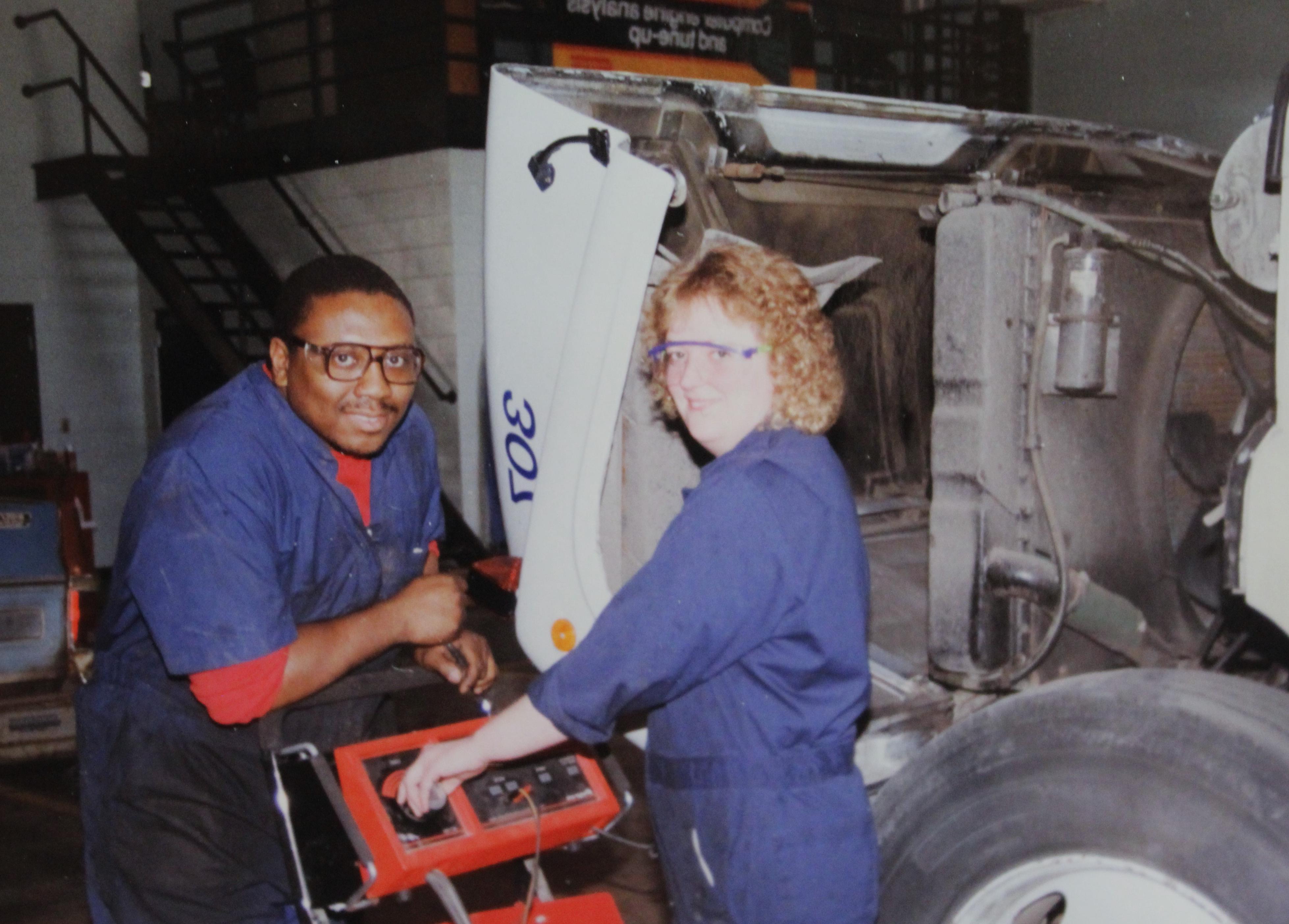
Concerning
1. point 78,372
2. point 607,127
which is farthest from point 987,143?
point 78,372

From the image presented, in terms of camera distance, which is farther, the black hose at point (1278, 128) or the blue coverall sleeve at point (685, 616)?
the black hose at point (1278, 128)

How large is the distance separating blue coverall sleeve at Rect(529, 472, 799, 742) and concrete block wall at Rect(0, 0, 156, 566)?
393 inches

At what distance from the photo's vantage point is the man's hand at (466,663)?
254 centimetres

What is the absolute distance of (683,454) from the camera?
3.09m

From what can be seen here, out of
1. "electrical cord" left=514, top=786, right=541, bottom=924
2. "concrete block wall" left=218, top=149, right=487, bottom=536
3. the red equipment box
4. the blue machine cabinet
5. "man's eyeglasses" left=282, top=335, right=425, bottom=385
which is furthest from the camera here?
"concrete block wall" left=218, top=149, right=487, bottom=536

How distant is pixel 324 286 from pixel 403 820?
105 cm

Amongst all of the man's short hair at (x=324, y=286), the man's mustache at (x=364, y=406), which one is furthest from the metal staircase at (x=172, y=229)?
the man's mustache at (x=364, y=406)

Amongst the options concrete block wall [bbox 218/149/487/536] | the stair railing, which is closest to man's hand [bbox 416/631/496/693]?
concrete block wall [bbox 218/149/487/536]

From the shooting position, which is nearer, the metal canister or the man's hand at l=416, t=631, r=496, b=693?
the man's hand at l=416, t=631, r=496, b=693

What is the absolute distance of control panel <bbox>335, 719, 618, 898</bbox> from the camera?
2025 millimetres

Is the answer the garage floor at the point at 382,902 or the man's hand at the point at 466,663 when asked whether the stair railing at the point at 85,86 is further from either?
the man's hand at the point at 466,663

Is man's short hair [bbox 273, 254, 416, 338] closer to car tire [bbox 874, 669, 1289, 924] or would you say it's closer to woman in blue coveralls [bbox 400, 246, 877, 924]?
woman in blue coveralls [bbox 400, 246, 877, 924]

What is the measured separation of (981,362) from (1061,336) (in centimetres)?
21

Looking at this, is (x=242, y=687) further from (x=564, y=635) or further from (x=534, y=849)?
(x=564, y=635)
